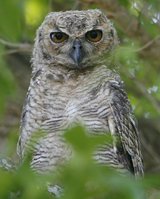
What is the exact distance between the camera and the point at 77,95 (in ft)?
9.68

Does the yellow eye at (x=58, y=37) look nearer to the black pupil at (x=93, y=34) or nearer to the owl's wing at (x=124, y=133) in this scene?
the black pupil at (x=93, y=34)

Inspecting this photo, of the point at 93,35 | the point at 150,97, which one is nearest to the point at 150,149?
the point at 150,97

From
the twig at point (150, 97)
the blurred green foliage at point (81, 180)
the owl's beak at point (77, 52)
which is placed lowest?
the blurred green foliage at point (81, 180)

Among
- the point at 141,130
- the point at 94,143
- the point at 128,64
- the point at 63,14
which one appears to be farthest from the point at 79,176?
the point at 141,130

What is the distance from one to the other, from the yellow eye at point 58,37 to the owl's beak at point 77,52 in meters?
0.16

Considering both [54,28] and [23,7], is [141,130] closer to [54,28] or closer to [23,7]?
[54,28]

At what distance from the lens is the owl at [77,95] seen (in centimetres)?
283

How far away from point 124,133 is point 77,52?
826mm

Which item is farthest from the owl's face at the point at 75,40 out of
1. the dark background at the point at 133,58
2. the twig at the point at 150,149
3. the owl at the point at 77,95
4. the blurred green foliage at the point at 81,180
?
the blurred green foliage at the point at 81,180

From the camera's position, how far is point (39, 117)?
296 centimetres

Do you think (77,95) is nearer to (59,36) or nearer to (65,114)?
(65,114)

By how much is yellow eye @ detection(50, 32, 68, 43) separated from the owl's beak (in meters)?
0.16

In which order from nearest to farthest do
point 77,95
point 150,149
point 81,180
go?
point 81,180 → point 77,95 → point 150,149

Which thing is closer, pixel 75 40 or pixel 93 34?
pixel 75 40
